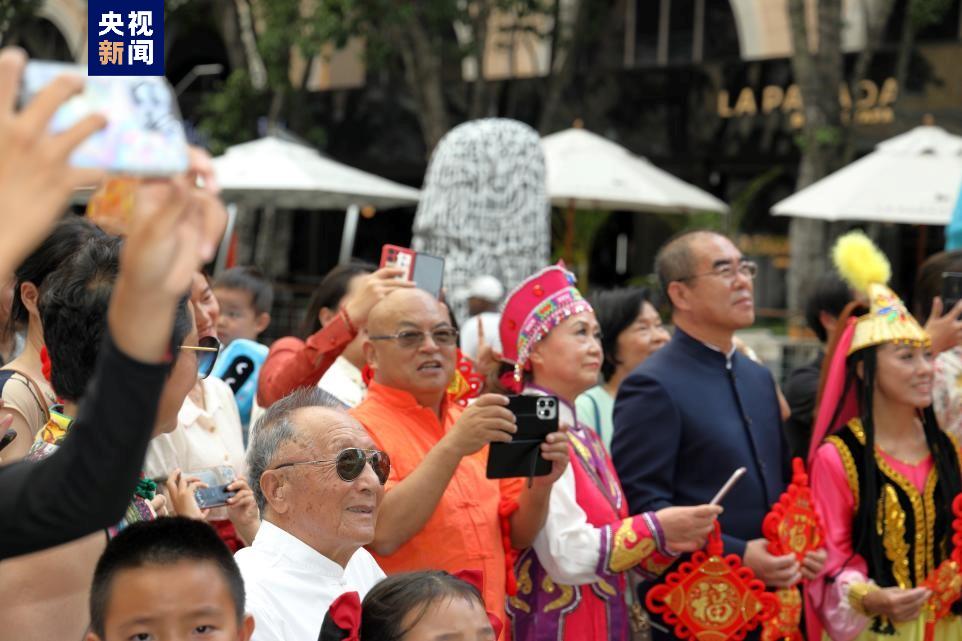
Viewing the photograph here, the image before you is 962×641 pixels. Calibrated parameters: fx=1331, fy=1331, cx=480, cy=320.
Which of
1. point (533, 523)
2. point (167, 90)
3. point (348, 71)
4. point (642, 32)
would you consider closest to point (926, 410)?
point (533, 523)

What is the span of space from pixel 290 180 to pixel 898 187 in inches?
191

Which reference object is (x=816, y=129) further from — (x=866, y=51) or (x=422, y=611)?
(x=422, y=611)

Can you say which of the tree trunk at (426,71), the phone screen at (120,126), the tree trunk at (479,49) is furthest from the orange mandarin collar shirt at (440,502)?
the tree trunk at (479,49)

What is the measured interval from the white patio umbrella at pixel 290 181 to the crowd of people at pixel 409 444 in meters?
5.30

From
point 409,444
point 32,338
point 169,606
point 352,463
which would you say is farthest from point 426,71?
point 169,606

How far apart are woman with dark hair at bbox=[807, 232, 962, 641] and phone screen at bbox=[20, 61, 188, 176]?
11.4 feet

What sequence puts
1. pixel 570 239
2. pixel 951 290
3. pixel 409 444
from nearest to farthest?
pixel 409 444 < pixel 951 290 < pixel 570 239

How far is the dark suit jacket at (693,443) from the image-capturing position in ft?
14.1

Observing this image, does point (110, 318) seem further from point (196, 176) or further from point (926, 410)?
point (926, 410)

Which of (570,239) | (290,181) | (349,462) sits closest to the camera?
(349,462)

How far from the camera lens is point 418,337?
3.89 meters

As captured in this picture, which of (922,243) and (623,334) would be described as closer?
(623,334)

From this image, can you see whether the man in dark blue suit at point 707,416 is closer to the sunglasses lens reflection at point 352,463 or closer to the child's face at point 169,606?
the sunglasses lens reflection at point 352,463

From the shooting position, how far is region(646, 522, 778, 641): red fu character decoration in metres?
4.12
